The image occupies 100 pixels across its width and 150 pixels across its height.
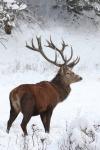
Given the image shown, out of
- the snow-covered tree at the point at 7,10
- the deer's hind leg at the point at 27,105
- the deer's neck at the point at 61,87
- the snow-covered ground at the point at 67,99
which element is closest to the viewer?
the snow-covered ground at the point at 67,99

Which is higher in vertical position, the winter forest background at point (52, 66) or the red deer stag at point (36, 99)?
the red deer stag at point (36, 99)

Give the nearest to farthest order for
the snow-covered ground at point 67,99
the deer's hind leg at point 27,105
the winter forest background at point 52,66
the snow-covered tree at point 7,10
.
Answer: the snow-covered ground at point 67,99 < the winter forest background at point 52,66 < the deer's hind leg at point 27,105 < the snow-covered tree at point 7,10

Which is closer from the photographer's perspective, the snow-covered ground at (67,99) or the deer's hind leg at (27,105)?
the snow-covered ground at (67,99)

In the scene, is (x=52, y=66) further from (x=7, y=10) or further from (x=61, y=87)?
(x=61, y=87)

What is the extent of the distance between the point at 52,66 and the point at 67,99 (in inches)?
217

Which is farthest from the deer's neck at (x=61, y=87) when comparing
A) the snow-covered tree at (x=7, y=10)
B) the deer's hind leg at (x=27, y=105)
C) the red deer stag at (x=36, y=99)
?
the snow-covered tree at (x=7, y=10)

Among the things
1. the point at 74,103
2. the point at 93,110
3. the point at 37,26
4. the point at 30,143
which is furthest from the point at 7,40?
the point at 30,143

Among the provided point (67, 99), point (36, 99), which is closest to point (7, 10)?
point (67, 99)

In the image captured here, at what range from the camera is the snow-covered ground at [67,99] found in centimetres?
668

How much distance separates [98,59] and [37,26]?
12.4 ft

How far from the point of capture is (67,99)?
13.5 m

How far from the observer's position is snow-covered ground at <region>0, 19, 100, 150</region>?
668 centimetres

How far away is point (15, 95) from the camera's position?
8758mm

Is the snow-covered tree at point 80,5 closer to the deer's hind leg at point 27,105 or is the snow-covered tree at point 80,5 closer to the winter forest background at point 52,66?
the winter forest background at point 52,66
